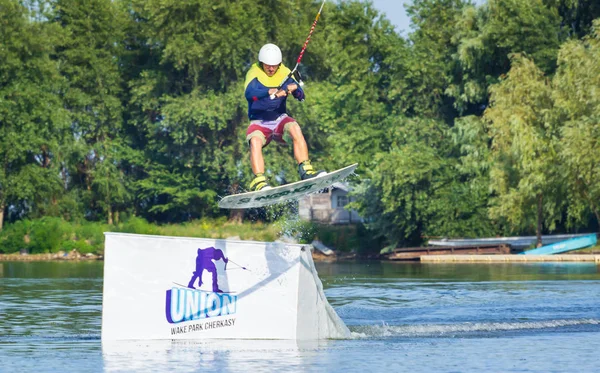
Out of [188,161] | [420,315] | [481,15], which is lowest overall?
[420,315]

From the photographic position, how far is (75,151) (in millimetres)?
68062

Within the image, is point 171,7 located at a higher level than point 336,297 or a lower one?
higher

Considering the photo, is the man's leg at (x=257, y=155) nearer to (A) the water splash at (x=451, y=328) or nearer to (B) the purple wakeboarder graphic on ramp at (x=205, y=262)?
(B) the purple wakeboarder graphic on ramp at (x=205, y=262)

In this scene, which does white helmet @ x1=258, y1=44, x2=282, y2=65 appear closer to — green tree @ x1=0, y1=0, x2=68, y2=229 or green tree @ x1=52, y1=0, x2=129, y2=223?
green tree @ x1=0, y1=0, x2=68, y2=229

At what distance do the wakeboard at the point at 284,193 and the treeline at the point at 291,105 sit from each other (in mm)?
31785

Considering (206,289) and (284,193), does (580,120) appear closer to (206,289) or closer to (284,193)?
(284,193)

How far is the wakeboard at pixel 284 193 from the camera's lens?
17.6 metres

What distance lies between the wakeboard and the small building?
48.8 metres

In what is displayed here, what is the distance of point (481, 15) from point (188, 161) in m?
21.3

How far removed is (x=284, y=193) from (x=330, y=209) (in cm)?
5154

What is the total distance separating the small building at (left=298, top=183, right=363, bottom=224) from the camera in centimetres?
6806

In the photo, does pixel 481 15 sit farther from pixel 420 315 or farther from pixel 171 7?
pixel 420 315

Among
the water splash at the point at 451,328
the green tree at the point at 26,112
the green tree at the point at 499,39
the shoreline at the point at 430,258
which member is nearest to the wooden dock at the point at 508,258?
the shoreline at the point at 430,258

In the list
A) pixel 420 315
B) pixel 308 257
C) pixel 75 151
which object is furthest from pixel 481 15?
pixel 308 257
